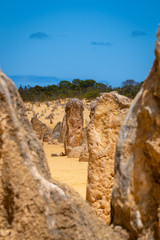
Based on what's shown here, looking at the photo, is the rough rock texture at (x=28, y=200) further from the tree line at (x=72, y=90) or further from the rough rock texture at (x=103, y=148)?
the tree line at (x=72, y=90)

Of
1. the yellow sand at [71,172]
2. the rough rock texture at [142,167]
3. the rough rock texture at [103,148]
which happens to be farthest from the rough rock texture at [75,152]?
the rough rock texture at [142,167]

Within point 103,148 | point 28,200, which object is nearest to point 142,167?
point 28,200

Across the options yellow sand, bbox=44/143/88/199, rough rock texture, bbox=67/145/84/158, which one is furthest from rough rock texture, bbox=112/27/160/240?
rough rock texture, bbox=67/145/84/158

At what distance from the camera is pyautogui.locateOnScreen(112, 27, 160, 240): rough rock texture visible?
6.77 feet

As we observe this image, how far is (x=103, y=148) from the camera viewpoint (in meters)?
4.57

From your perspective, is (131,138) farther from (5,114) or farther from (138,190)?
(5,114)

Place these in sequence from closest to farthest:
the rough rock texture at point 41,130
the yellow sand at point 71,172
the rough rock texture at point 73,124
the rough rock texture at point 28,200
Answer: the rough rock texture at point 28,200, the yellow sand at point 71,172, the rough rock texture at point 73,124, the rough rock texture at point 41,130

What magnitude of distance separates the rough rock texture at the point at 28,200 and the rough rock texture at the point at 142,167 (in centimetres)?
15

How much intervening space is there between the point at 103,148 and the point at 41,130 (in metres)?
10.7

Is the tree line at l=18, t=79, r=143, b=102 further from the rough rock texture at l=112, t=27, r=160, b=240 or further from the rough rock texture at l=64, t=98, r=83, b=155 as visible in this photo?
the rough rock texture at l=112, t=27, r=160, b=240

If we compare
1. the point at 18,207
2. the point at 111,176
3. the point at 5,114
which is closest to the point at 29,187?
the point at 18,207

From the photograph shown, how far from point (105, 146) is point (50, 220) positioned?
2.65m

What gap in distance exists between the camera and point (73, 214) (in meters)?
2.04

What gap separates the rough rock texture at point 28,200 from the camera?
1.98 meters
